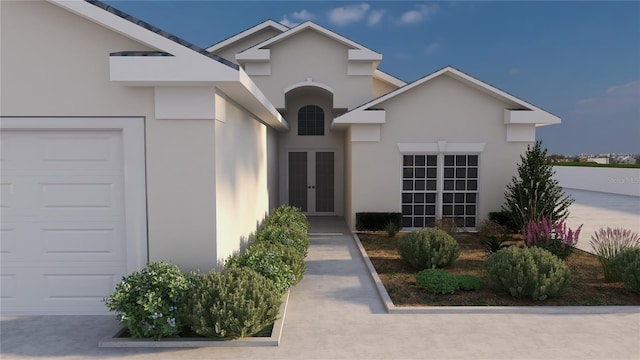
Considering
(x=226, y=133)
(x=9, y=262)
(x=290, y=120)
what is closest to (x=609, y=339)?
(x=226, y=133)

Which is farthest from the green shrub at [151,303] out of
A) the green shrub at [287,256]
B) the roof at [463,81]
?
the roof at [463,81]

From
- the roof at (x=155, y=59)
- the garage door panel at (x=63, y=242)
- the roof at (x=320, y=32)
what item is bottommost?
the garage door panel at (x=63, y=242)

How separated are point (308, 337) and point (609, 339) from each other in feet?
13.6

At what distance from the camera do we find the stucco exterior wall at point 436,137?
44.1ft

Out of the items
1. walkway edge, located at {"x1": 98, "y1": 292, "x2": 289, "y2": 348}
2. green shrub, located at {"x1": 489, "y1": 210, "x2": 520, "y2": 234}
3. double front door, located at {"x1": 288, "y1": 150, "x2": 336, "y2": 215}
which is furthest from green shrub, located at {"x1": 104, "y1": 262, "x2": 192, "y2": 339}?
double front door, located at {"x1": 288, "y1": 150, "x2": 336, "y2": 215}

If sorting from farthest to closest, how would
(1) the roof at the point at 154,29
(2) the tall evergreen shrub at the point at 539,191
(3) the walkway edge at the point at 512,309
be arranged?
1. (2) the tall evergreen shrub at the point at 539,191
2. (3) the walkway edge at the point at 512,309
3. (1) the roof at the point at 154,29

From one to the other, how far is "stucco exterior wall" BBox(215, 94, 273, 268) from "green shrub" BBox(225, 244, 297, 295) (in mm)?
345

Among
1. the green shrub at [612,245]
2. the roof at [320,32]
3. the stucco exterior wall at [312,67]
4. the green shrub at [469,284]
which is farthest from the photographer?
the stucco exterior wall at [312,67]

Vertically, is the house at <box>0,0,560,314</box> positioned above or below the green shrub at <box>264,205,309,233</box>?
above

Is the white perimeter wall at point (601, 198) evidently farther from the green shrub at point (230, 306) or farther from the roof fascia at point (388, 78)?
the green shrub at point (230, 306)

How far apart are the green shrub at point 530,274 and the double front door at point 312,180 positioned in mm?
10982

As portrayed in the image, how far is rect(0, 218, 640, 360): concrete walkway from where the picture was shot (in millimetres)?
5031

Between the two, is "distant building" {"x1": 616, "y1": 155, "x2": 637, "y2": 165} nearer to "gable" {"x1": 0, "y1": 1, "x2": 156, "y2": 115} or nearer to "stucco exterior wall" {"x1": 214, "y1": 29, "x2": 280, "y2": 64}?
"stucco exterior wall" {"x1": 214, "y1": 29, "x2": 280, "y2": 64}

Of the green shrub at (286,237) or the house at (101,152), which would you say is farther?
the green shrub at (286,237)
